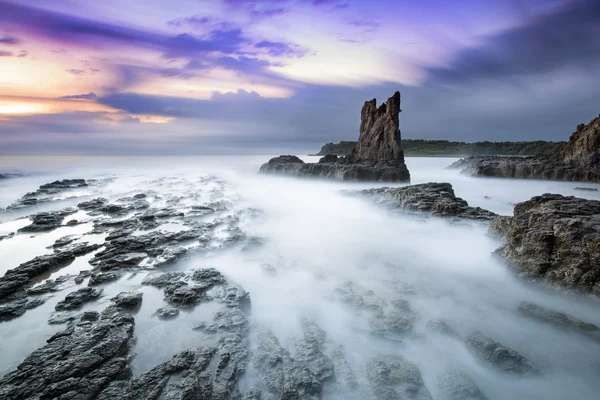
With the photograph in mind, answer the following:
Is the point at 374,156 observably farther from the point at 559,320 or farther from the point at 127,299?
the point at 127,299

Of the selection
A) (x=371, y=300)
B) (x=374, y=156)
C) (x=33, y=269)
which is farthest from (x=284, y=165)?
(x=371, y=300)

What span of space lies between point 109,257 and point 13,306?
3.27m

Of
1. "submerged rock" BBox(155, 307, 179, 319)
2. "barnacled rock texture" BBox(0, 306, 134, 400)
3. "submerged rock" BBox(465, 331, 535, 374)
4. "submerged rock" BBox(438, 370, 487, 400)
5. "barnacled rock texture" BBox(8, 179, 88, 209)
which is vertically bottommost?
"submerged rock" BBox(438, 370, 487, 400)

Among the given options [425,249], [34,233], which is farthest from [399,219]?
[34,233]

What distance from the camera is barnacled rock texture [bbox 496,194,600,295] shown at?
6938 millimetres

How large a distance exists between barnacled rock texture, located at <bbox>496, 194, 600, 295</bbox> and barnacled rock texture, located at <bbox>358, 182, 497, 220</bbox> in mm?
5106

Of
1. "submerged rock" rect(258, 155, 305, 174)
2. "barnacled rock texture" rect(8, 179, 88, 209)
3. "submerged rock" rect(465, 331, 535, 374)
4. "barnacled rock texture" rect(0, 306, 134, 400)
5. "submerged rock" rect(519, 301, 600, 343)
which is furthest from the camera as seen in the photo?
"submerged rock" rect(258, 155, 305, 174)

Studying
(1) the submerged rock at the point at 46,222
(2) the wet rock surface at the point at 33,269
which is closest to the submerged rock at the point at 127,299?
(2) the wet rock surface at the point at 33,269

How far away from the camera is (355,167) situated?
126 feet

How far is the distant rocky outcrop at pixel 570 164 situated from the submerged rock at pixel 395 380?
1884 inches

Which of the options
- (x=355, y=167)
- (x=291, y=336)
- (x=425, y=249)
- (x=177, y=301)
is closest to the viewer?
(x=291, y=336)

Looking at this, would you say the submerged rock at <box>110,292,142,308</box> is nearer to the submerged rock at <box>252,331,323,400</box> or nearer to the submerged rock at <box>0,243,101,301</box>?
the submerged rock at <box>0,243,101,301</box>

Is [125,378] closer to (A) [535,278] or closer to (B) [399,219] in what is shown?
(A) [535,278]

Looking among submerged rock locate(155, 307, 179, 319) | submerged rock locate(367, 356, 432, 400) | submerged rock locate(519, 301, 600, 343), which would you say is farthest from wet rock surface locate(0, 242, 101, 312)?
submerged rock locate(519, 301, 600, 343)
